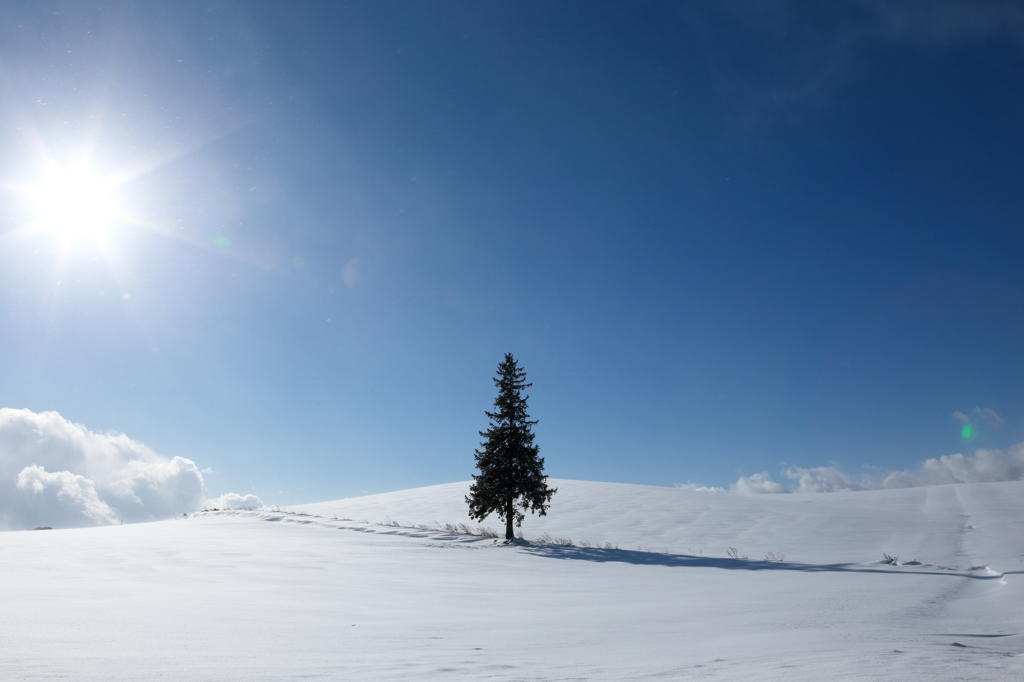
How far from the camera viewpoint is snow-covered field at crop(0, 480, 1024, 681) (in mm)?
3209

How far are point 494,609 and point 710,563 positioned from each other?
8.07m

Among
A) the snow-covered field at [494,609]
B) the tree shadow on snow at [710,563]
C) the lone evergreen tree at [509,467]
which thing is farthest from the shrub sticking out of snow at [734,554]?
the lone evergreen tree at [509,467]

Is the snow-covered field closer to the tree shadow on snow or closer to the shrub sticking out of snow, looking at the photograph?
the tree shadow on snow

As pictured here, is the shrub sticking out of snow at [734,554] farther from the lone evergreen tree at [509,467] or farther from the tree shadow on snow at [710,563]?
the lone evergreen tree at [509,467]

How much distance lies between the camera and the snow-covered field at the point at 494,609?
3.21 metres

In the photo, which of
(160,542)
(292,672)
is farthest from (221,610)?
(160,542)

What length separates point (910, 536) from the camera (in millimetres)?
16094

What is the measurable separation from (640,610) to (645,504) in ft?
61.7

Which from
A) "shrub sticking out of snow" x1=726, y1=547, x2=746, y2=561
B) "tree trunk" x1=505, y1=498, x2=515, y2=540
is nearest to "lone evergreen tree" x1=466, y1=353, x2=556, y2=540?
"tree trunk" x1=505, y1=498, x2=515, y2=540

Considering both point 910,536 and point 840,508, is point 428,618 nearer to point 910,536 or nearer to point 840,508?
point 910,536

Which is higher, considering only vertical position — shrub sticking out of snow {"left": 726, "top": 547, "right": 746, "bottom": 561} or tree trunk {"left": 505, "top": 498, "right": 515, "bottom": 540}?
tree trunk {"left": 505, "top": 498, "right": 515, "bottom": 540}

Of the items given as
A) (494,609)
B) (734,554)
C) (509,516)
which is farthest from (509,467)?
(494,609)

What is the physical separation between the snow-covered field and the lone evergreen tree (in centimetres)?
275

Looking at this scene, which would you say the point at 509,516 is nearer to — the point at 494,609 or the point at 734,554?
the point at 734,554
